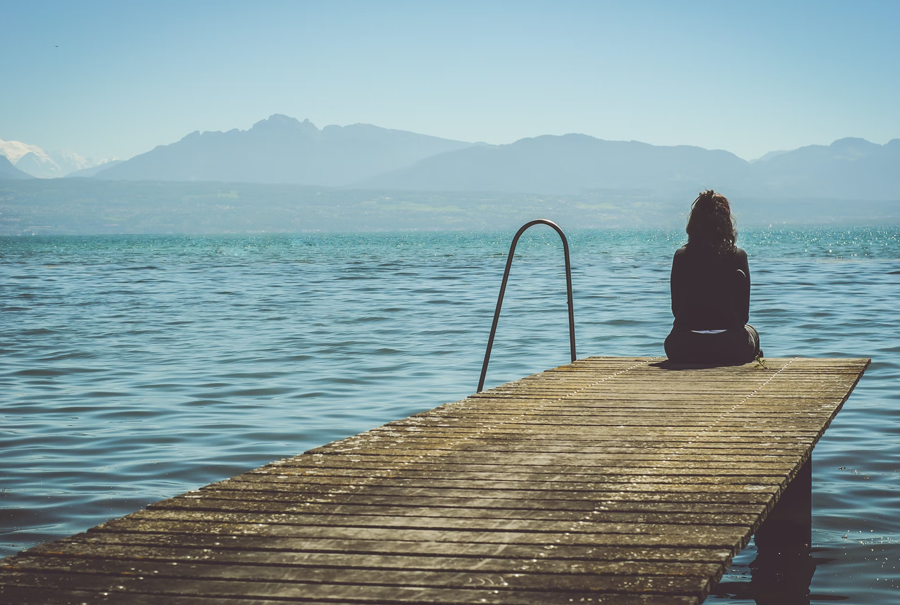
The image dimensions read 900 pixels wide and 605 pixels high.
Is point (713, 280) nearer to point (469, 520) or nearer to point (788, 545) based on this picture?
point (788, 545)

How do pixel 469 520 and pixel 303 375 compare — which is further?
pixel 303 375

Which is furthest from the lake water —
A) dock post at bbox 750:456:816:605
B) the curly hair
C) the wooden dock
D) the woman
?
the curly hair

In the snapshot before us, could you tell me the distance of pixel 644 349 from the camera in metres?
15.7

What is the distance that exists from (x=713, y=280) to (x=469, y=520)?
15.4ft

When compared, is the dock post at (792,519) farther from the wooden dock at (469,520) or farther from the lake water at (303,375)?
the wooden dock at (469,520)

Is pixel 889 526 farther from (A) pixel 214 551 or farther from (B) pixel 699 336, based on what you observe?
(A) pixel 214 551

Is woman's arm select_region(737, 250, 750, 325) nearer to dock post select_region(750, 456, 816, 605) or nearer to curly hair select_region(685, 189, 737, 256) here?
curly hair select_region(685, 189, 737, 256)

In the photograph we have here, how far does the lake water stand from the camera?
7.07m

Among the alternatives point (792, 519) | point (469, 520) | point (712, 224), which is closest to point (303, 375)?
point (712, 224)

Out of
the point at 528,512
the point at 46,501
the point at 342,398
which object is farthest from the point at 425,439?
the point at 342,398

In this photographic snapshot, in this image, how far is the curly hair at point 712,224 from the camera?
7.84 m

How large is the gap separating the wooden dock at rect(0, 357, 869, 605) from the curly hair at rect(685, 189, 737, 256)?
1.98m

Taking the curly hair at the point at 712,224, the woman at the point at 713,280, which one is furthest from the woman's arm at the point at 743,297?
the curly hair at the point at 712,224

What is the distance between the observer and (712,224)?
7859 mm
